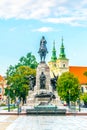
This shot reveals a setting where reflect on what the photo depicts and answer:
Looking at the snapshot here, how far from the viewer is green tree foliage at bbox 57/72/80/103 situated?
101 meters

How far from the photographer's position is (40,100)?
75.2 meters

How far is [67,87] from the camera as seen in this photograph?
343 feet

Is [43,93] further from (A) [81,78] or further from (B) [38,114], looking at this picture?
(A) [81,78]

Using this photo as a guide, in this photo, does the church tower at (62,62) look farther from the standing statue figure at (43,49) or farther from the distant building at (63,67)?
the standing statue figure at (43,49)

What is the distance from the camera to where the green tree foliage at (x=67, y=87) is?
333 ft

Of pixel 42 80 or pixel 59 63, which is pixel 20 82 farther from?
pixel 59 63

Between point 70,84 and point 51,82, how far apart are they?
23.2 metres

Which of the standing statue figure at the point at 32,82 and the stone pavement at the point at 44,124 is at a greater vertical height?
the standing statue figure at the point at 32,82

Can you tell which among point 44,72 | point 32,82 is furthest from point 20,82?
point 44,72

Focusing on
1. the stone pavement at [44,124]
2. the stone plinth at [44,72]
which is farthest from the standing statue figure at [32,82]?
the stone pavement at [44,124]

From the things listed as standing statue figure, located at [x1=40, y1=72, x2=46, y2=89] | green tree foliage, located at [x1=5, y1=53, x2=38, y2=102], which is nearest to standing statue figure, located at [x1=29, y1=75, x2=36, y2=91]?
standing statue figure, located at [x1=40, y1=72, x2=46, y2=89]

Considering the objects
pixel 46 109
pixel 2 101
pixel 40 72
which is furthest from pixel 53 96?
pixel 2 101

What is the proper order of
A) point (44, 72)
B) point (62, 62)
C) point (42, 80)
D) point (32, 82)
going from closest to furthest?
1. point (42, 80)
2. point (44, 72)
3. point (32, 82)
4. point (62, 62)

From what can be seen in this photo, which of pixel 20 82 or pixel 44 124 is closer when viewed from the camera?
pixel 44 124
